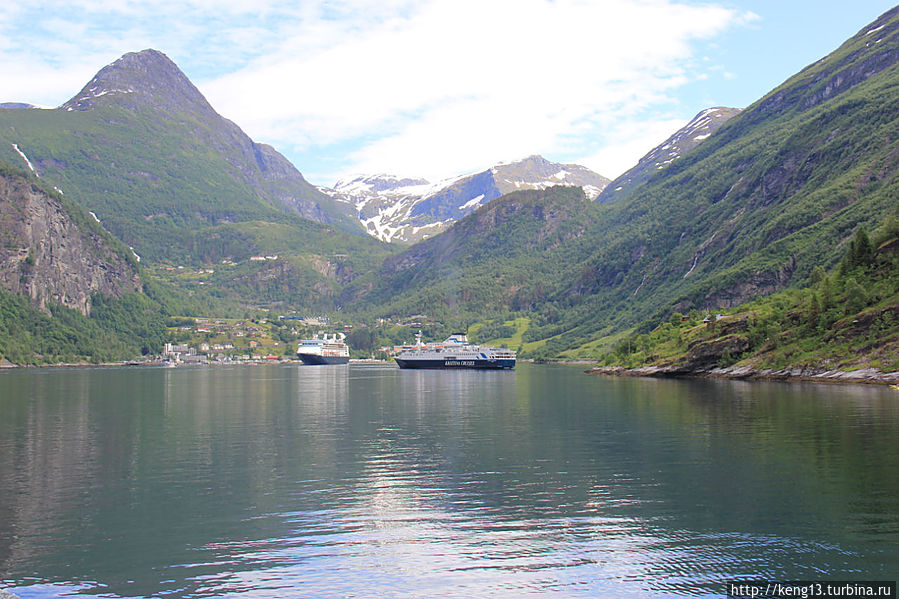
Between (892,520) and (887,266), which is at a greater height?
(887,266)

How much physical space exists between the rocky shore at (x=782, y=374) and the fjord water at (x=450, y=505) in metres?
31.9

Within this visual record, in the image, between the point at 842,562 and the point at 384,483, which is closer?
the point at 842,562

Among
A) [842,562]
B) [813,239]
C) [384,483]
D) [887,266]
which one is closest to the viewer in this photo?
[842,562]

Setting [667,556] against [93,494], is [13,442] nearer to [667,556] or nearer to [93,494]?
[93,494]

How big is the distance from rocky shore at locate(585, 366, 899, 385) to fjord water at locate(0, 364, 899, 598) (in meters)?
31.9

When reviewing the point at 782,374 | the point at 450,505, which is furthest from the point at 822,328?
the point at 450,505

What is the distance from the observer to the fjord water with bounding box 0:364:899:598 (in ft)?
77.5

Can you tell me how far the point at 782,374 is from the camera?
107750mm

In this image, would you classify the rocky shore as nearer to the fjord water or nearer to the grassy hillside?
the grassy hillside

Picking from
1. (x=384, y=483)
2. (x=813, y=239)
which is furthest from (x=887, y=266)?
(x=384, y=483)

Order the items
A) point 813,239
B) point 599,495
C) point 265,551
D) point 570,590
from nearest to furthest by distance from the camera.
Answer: point 570,590, point 265,551, point 599,495, point 813,239

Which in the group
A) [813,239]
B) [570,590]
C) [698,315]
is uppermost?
[813,239]

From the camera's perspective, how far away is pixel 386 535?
28078 millimetres

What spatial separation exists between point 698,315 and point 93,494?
15313cm
